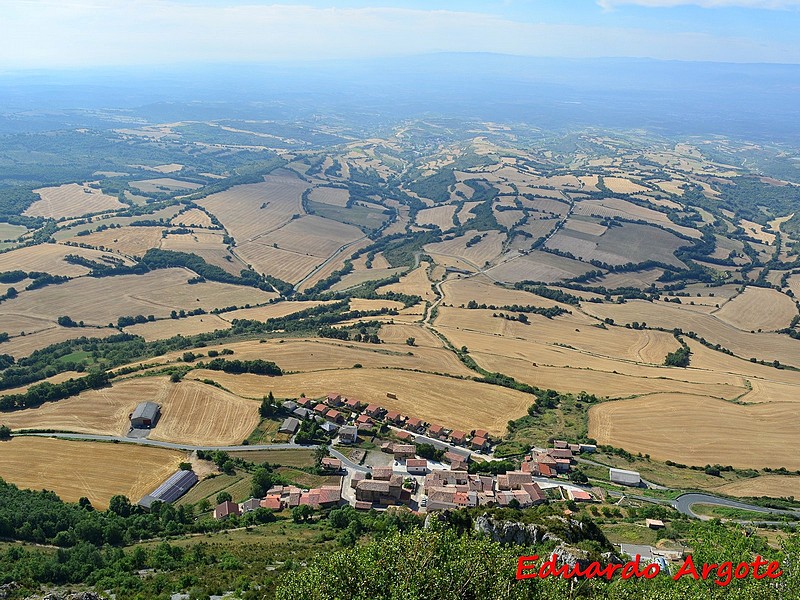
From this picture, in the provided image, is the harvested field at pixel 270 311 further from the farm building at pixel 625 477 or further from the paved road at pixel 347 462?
the farm building at pixel 625 477

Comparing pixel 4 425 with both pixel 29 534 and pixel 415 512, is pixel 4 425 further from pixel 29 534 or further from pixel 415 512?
pixel 415 512

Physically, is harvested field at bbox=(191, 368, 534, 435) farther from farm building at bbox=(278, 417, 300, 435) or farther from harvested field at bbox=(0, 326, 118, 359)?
harvested field at bbox=(0, 326, 118, 359)

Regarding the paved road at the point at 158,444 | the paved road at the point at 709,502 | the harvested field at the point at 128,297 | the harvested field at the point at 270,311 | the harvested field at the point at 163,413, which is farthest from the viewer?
the harvested field at the point at 270,311

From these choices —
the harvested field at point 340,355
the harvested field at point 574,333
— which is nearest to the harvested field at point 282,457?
the harvested field at point 340,355

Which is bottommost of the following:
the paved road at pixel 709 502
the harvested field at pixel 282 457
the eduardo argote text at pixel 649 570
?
the harvested field at pixel 282 457

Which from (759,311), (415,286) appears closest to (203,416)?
(415,286)

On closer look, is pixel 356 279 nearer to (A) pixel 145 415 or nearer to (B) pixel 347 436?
(A) pixel 145 415

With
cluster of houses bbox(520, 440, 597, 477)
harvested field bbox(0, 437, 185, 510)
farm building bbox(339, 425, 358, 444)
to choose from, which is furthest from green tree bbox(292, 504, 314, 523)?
cluster of houses bbox(520, 440, 597, 477)

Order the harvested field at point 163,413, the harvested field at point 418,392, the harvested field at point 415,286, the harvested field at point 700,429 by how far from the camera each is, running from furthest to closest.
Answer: the harvested field at point 415,286, the harvested field at point 418,392, the harvested field at point 163,413, the harvested field at point 700,429
